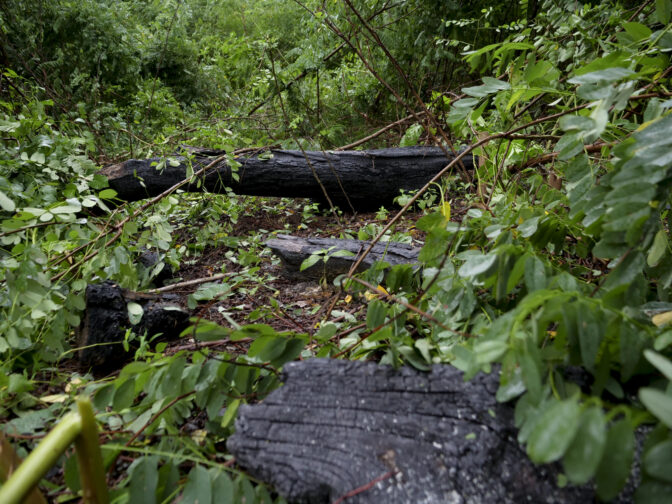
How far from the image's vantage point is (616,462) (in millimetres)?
445

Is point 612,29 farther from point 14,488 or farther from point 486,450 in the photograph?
point 14,488

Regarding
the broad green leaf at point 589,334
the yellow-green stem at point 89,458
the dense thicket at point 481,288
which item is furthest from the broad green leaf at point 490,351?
the yellow-green stem at point 89,458

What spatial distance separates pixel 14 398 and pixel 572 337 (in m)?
1.46

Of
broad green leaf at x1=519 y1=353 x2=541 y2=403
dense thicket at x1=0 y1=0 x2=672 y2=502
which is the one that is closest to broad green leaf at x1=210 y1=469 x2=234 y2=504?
dense thicket at x1=0 y1=0 x2=672 y2=502

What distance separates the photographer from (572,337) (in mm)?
573

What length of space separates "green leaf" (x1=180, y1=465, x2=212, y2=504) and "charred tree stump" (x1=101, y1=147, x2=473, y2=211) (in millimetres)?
2221

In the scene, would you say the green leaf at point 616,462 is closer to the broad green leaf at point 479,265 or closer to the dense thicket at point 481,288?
the dense thicket at point 481,288

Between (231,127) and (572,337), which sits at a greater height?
(231,127)

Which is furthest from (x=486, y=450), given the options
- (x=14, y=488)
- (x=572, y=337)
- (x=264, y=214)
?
(x=264, y=214)

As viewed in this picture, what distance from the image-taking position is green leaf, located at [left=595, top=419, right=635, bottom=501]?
0.44 metres

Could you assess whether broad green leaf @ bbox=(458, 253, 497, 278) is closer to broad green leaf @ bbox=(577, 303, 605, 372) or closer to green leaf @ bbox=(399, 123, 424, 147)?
broad green leaf @ bbox=(577, 303, 605, 372)

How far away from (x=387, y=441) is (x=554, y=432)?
1.02 ft

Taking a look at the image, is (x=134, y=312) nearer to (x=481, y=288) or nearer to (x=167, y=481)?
(x=167, y=481)

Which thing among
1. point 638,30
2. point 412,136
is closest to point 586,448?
point 638,30
